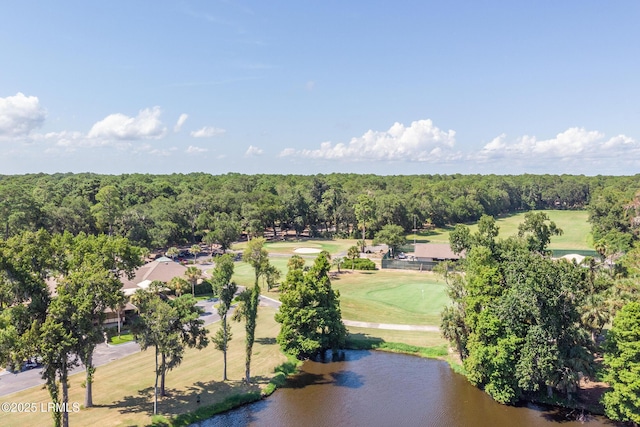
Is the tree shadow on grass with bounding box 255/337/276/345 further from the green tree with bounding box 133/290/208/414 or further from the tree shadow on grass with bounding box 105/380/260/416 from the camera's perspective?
the green tree with bounding box 133/290/208/414

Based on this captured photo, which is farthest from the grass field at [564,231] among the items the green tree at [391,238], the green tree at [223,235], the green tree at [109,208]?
the green tree at [109,208]

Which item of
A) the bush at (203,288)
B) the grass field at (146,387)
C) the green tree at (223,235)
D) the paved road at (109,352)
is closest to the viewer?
the grass field at (146,387)

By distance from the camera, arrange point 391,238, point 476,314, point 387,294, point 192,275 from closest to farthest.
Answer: point 476,314
point 192,275
point 387,294
point 391,238

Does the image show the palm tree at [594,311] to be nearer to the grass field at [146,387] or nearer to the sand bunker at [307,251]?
the grass field at [146,387]

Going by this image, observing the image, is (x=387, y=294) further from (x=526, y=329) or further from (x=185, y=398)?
(x=185, y=398)

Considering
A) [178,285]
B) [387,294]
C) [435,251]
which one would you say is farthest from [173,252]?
[435,251]

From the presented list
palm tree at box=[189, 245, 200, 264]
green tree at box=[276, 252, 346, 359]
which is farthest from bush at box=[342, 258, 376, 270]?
green tree at box=[276, 252, 346, 359]
